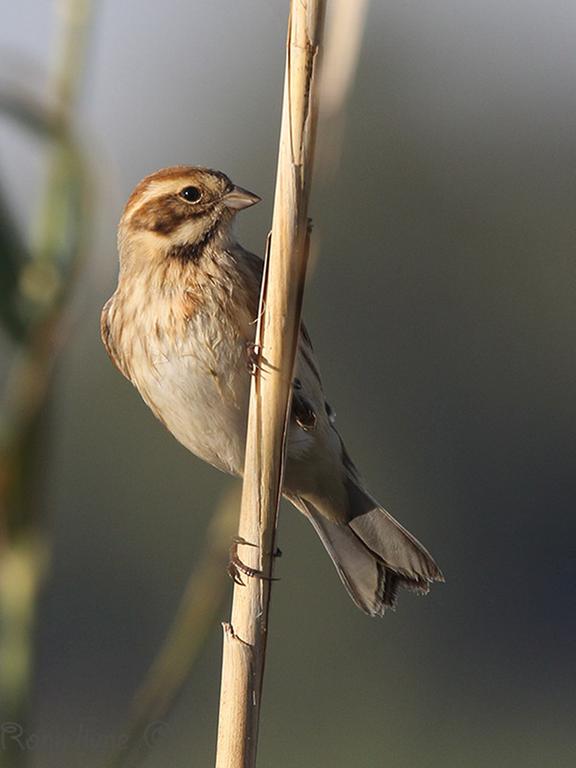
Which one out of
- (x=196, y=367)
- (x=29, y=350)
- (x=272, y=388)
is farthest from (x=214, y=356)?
(x=29, y=350)

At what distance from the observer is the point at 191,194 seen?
2.54 m

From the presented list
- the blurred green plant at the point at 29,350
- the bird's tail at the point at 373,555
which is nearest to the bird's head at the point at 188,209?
the bird's tail at the point at 373,555

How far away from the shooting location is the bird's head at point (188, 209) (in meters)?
2.50

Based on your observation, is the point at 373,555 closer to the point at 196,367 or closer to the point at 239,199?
the point at 196,367

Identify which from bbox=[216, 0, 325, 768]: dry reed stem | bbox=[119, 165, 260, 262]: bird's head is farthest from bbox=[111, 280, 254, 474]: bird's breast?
bbox=[216, 0, 325, 768]: dry reed stem

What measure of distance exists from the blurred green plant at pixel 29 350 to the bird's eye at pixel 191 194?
132cm

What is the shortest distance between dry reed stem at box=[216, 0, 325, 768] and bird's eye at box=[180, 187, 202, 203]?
108cm

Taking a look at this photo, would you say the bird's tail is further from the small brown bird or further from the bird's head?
the bird's head

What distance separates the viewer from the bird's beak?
2.45 meters

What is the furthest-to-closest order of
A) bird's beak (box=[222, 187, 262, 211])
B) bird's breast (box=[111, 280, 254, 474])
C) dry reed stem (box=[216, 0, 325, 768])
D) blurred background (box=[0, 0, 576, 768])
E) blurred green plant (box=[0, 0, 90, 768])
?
blurred background (box=[0, 0, 576, 768]), bird's beak (box=[222, 187, 262, 211]), bird's breast (box=[111, 280, 254, 474]), dry reed stem (box=[216, 0, 325, 768]), blurred green plant (box=[0, 0, 90, 768])

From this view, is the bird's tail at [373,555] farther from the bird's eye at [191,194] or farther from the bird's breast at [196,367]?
the bird's eye at [191,194]

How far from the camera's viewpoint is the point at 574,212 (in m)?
23.1

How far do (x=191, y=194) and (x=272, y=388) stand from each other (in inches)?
45.5

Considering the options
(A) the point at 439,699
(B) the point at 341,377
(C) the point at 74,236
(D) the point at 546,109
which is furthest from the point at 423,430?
(C) the point at 74,236
